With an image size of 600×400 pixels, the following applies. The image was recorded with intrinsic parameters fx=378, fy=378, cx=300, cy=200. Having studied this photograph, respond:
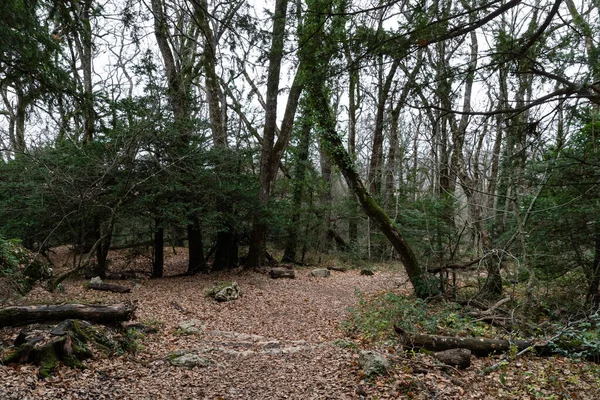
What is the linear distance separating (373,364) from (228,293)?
17.8 feet

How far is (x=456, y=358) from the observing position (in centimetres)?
477

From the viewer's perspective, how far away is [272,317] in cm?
814

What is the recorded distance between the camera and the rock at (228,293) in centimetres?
901

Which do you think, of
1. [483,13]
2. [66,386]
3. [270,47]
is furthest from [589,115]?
[66,386]

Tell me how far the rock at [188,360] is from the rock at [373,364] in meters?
2.06

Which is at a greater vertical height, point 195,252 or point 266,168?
point 266,168

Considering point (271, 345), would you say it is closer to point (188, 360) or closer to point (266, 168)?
point (188, 360)

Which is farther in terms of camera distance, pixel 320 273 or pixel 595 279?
pixel 320 273

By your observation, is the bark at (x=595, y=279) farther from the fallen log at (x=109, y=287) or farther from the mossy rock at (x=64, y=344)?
the fallen log at (x=109, y=287)

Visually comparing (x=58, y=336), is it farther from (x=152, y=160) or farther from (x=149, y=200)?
(x=152, y=160)

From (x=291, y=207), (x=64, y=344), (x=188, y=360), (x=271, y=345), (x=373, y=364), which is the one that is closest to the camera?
(x=64, y=344)

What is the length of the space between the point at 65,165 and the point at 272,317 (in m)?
6.55

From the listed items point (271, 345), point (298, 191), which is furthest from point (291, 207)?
point (271, 345)

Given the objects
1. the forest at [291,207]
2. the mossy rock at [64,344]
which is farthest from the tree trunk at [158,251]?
the mossy rock at [64,344]
